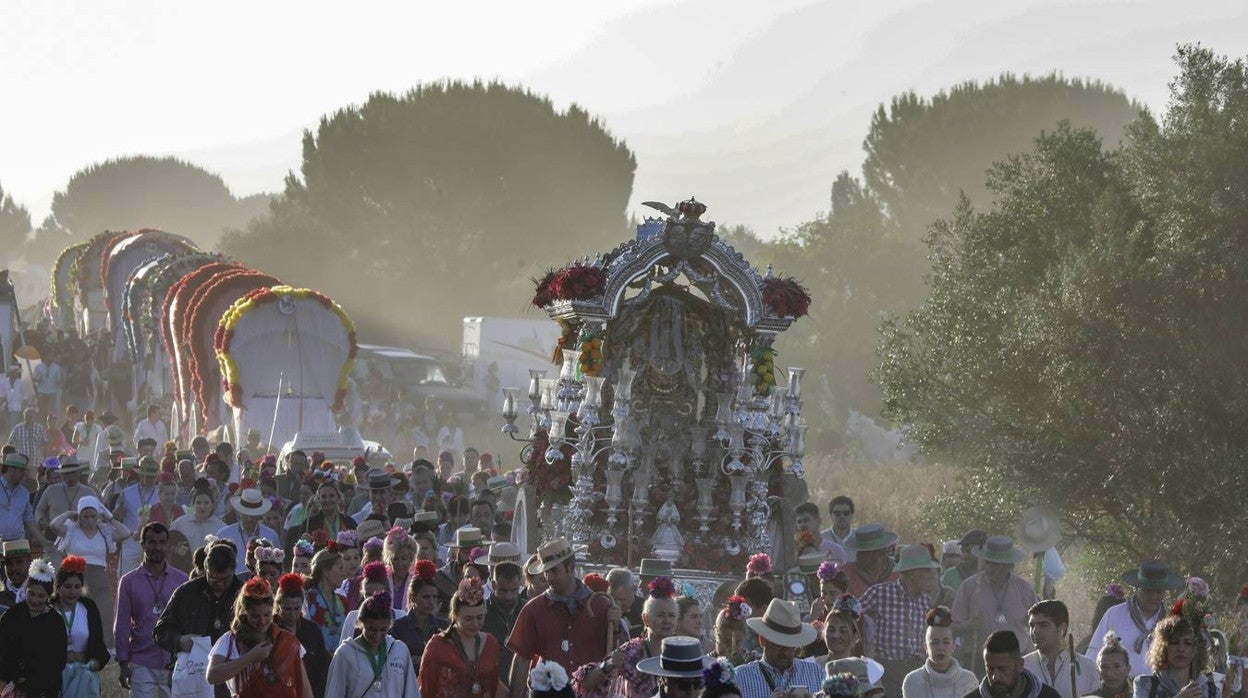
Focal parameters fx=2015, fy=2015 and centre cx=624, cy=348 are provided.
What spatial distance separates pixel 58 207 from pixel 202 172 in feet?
48.0

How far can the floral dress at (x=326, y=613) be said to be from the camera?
1296 centimetres

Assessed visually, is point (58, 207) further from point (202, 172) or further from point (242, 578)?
point (242, 578)

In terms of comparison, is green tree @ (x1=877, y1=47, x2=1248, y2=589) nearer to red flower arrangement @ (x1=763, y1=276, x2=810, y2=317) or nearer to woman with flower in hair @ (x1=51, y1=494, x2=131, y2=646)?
red flower arrangement @ (x1=763, y1=276, x2=810, y2=317)

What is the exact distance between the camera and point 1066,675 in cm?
1130

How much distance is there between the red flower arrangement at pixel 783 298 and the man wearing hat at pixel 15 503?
7.44 m

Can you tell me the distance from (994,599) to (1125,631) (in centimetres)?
151

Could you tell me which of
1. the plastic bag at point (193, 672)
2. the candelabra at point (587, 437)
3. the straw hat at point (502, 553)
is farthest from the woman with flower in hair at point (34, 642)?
the candelabra at point (587, 437)

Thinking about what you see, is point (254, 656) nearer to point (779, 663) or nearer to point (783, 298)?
point (779, 663)

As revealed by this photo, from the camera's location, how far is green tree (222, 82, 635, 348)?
82.3m

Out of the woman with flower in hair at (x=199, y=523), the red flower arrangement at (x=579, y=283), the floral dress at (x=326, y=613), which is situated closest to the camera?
the floral dress at (x=326, y=613)

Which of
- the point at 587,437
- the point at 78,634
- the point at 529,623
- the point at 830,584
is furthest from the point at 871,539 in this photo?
the point at 78,634

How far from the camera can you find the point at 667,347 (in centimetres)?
2091

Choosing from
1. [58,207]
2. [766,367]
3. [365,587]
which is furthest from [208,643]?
[58,207]

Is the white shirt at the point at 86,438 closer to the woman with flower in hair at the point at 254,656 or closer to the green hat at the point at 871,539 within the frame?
Answer: the green hat at the point at 871,539
